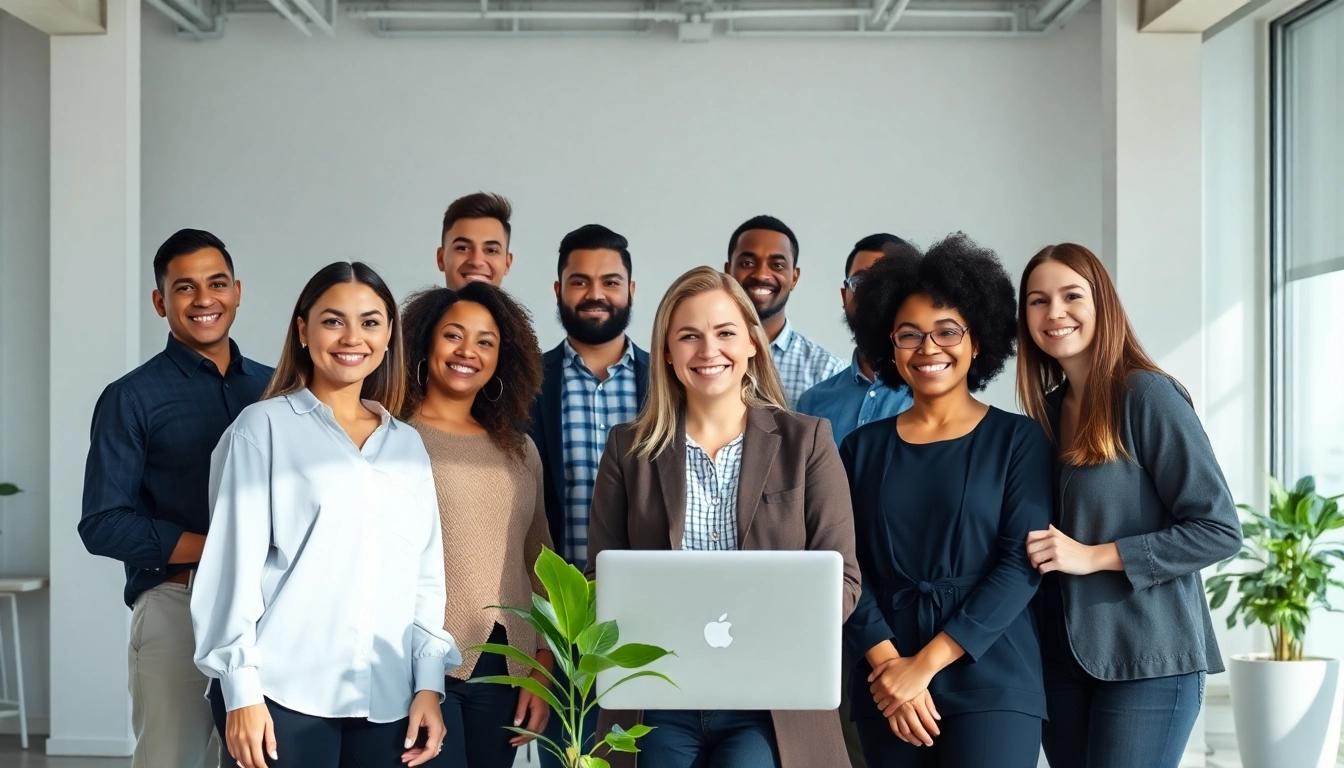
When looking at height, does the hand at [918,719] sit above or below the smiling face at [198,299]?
below

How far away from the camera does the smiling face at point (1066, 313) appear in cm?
280

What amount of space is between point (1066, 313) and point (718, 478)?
911mm

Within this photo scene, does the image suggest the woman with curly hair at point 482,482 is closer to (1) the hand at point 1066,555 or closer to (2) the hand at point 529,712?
(2) the hand at point 529,712

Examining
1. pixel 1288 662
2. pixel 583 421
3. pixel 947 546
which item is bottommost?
pixel 1288 662

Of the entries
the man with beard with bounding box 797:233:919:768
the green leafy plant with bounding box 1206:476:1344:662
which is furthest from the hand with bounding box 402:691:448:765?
the green leafy plant with bounding box 1206:476:1344:662

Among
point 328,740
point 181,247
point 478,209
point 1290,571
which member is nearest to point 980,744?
point 328,740

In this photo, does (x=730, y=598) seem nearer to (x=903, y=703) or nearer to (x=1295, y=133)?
(x=903, y=703)

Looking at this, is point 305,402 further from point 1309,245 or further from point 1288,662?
point 1309,245

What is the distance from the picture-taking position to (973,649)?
2.52m

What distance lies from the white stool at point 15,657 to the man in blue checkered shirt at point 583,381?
3916mm

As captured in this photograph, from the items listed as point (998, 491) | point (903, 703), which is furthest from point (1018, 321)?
point (903, 703)

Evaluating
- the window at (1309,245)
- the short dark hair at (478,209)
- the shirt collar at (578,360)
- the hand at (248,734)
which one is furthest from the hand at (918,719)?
the window at (1309,245)

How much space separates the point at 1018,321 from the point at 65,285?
4837mm

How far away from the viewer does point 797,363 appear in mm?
4176
